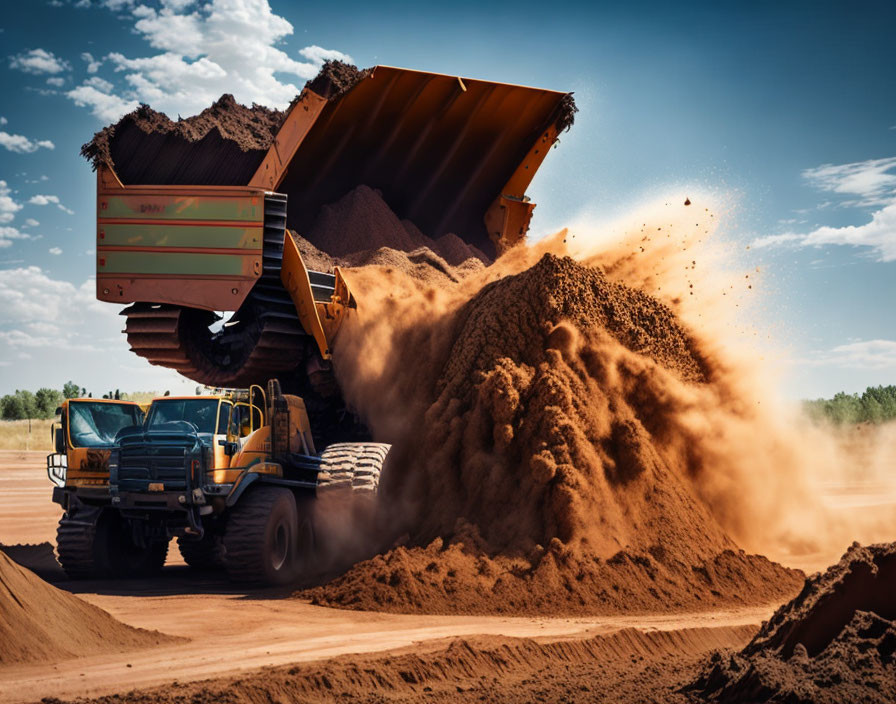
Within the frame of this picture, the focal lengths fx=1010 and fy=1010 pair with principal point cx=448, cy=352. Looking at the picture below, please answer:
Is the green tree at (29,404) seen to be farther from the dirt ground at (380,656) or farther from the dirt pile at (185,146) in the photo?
the dirt ground at (380,656)

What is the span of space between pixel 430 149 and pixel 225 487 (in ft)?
16.5

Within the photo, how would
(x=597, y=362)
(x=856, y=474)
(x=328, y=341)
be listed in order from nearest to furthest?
(x=597, y=362) < (x=328, y=341) < (x=856, y=474)

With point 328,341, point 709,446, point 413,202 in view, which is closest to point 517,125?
point 413,202

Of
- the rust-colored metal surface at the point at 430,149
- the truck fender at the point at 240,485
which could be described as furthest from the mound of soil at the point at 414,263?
the truck fender at the point at 240,485

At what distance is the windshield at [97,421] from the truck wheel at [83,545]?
877 mm

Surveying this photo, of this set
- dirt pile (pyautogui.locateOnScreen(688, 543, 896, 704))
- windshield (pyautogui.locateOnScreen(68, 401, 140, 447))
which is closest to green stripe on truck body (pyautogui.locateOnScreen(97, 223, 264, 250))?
windshield (pyautogui.locateOnScreen(68, 401, 140, 447))

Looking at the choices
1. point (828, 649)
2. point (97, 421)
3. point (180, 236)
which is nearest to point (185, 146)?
point (180, 236)

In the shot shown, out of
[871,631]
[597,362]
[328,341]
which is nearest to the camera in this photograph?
[871,631]

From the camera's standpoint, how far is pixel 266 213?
35.0 ft

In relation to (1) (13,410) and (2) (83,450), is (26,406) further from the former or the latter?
(2) (83,450)

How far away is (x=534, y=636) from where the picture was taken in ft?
24.2

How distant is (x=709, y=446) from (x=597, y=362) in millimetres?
1519

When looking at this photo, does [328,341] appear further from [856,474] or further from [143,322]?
[856,474]

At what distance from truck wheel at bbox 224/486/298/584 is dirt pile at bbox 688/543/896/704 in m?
5.43
